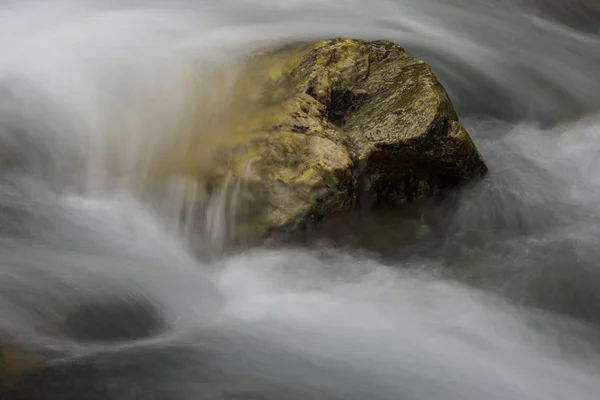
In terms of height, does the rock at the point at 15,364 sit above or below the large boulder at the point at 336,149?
below

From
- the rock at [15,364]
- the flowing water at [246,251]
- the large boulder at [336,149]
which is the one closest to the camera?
the rock at [15,364]

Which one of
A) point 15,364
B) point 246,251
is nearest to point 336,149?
point 246,251

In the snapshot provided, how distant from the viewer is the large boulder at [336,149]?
5191mm

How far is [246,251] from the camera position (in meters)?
5.20

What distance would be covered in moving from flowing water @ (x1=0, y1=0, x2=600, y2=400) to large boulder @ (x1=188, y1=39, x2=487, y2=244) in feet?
0.60

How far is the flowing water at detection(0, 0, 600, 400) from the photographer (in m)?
3.81

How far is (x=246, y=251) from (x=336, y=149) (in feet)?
3.43

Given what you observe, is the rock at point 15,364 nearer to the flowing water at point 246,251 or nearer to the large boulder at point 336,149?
the flowing water at point 246,251

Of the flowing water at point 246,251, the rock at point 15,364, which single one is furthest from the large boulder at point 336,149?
the rock at point 15,364

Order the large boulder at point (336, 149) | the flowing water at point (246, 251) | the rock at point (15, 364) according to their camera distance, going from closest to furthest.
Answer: the rock at point (15, 364)
the flowing water at point (246, 251)
the large boulder at point (336, 149)

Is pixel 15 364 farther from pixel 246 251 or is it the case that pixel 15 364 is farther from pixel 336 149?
pixel 336 149

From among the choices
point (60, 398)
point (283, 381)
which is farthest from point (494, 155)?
point (60, 398)

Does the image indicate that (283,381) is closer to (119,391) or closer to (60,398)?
(119,391)

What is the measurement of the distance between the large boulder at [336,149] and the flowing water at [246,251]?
0.60 ft
